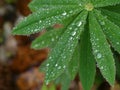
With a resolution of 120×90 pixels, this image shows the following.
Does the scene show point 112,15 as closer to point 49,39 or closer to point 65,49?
point 65,49

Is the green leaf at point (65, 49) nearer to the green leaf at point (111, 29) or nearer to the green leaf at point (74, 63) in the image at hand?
the green leaf at point (111, 29)

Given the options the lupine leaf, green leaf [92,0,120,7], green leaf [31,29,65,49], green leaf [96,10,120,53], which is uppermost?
green leaf [92,0,120,7]

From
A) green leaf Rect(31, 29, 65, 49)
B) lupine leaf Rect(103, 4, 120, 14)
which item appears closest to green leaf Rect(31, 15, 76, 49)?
green leaf Rect(31, 29, 65, 49)

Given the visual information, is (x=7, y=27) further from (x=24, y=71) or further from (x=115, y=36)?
(x=115, y=36)

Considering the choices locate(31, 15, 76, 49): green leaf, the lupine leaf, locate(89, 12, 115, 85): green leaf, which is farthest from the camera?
locate(31, 15, 76, 49): green leaf

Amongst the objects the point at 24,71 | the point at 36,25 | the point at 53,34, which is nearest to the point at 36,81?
the point at 24,71

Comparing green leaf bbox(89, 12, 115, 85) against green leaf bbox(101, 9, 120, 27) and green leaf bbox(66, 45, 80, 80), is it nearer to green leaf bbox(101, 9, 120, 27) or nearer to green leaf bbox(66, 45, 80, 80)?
green leaf bbox(101, 9, 120, 27)

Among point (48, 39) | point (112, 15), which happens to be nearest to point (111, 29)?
point (112, 15)
